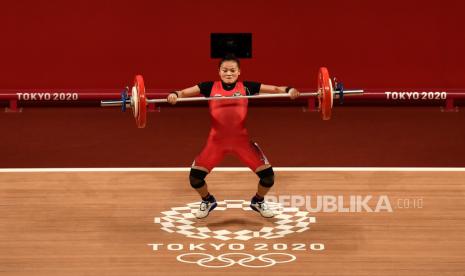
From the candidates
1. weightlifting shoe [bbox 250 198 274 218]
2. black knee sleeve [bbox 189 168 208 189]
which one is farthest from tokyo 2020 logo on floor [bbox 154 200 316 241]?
black knee sleeve [bbox 189 168 208 189]

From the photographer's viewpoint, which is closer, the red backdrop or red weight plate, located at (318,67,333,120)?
red weight plate, located at (318,67,333,120)

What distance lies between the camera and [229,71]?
24.7 ft

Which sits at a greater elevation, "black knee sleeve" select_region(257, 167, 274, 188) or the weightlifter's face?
the weightlifter's face

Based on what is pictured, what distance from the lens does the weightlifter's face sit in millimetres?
7508

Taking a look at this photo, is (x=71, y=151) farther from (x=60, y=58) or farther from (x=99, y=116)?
(x=60, y=58)

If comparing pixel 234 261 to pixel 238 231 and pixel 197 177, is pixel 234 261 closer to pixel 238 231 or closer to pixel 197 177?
pixel 238 231

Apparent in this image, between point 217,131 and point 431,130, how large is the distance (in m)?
5.70

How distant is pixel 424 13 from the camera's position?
13977mm

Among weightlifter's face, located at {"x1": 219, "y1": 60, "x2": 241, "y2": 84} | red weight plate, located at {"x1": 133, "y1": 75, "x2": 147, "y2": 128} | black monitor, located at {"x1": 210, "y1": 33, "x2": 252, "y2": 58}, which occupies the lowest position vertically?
red weight plate, located at {"x1": 133, "y1": 75, "x2": 147, "y2": 128}

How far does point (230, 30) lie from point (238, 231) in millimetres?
7093

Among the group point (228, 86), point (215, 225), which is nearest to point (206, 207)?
point (215, 225)

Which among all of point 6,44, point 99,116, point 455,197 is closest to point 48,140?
point 99,116

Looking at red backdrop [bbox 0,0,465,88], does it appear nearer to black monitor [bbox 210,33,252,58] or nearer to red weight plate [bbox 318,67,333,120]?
black monitor [bbox 210,33,252,58]

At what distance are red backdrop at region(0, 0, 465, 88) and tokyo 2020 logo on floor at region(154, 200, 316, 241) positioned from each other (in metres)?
6.23
